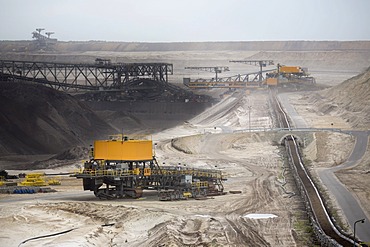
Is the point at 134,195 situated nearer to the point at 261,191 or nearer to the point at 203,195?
the point at 203,195

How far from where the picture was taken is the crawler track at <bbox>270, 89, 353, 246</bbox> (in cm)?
3275

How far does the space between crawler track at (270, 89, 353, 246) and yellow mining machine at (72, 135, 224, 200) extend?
17.7 feet

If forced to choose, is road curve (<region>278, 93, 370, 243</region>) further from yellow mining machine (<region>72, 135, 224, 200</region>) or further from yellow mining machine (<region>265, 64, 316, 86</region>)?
yellow mining machine (<region>265, 64, 316, 86</region>)

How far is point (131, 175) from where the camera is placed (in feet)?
150

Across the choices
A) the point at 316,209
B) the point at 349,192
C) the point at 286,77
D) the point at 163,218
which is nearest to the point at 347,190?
the point at 349,192

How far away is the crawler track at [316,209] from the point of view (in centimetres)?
3275

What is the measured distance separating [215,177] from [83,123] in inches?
1253

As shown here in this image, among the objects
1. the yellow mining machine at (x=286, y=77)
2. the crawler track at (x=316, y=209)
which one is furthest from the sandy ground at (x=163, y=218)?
the yellow mining machine at (x=286, y=77)

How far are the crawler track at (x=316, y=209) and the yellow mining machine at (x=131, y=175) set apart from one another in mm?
5397

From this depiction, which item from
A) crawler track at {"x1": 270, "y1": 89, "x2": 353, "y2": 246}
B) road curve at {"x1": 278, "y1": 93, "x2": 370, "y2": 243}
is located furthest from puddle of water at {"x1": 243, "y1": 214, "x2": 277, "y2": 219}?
road curve at {"x1": 278, "y1": 93, "x2": 370, "y2": 243}

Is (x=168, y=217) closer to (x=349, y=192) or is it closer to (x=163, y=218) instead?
(x=163, y=218)

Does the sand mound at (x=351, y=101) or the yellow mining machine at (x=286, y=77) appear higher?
the yellow mining machine at (x=286, y=77)

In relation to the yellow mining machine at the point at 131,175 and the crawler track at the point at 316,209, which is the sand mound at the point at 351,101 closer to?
the crawler track at the point at 316,209

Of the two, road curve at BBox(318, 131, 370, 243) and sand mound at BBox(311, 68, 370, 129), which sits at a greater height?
sand mound at BBox(311, 68, 370, 129)
